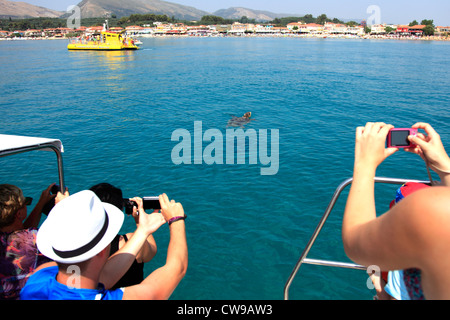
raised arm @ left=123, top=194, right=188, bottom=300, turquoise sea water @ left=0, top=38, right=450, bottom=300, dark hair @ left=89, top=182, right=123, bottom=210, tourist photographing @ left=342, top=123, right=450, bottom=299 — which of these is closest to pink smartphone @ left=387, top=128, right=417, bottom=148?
tourist photographing @ left=342, top=123, right=450, bottom=299

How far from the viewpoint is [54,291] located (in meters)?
1.87

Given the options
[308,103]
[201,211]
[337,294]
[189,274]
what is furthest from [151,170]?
[308,103]

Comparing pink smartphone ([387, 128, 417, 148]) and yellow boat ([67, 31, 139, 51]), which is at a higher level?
yellow boat ([67, 31, 139, 51])

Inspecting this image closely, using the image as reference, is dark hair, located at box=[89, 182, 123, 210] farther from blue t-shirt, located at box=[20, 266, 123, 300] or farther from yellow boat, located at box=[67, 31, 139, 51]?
yellow boat, located at box=[67, 31, 139, 51]

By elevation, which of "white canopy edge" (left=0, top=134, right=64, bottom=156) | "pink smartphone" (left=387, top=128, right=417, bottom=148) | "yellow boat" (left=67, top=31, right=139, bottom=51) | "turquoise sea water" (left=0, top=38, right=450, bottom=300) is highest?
"yellow boat" (left=67, top=31, right=139, bottom=51)

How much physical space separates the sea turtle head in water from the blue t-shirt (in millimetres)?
12300

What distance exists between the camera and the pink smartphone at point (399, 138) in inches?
69.2

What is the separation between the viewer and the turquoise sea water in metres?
5.43

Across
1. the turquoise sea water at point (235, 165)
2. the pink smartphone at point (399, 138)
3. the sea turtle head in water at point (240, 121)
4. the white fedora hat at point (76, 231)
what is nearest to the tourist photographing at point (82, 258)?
the white fedora hat at point (76, 231)

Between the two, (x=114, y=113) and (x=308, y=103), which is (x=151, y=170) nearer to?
(x=114, y=113)

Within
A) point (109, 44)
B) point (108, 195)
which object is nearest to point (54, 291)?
point (108, 195)

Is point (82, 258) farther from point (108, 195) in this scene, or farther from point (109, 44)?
point (109, 44)

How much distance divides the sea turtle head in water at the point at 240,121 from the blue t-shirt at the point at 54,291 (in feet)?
40.4

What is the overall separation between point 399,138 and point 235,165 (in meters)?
8.06
